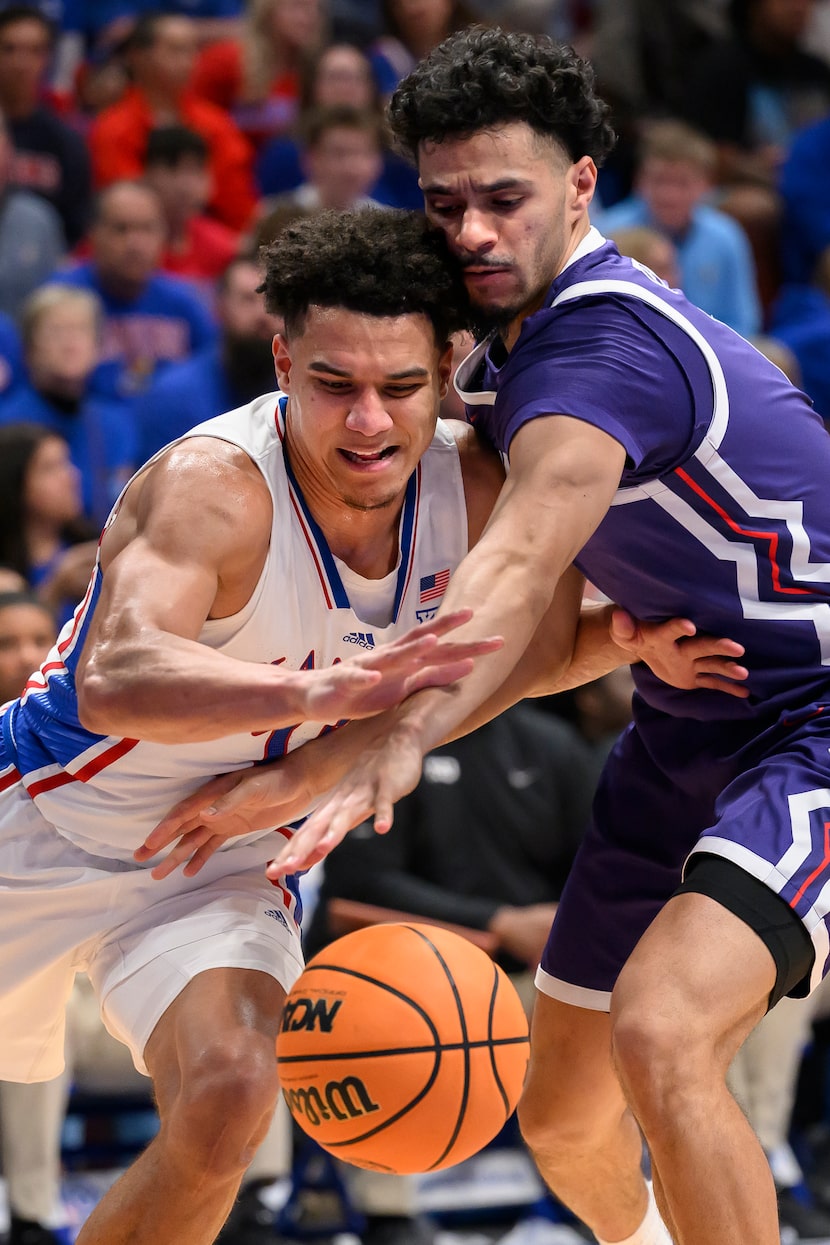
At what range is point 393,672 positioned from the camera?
11.3 ft

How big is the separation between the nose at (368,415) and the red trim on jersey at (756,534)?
27.3 inches

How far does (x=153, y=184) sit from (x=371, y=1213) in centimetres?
634

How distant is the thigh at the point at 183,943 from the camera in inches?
164

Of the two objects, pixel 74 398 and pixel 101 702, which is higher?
pixel 101 702

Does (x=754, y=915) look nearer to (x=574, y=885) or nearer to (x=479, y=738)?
(x=574, y=885)

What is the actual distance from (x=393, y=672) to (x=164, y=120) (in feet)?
27.4

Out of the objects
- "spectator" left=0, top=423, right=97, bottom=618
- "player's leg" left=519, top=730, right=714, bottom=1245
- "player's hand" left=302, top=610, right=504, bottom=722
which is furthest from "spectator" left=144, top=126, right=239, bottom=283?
"player's hand" left=302, top=610, right=504, bottom=722

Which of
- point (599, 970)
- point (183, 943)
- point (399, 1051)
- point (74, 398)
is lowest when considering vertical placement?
point (74, 398)

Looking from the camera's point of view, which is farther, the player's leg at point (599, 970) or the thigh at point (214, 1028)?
the player's leg at point (599, 970)

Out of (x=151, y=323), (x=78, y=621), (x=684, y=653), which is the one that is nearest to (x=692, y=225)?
(x=151, y=323)

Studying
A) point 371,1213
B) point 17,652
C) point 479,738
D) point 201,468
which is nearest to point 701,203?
point 479,738

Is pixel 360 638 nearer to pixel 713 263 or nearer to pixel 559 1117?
pixel 559 1117

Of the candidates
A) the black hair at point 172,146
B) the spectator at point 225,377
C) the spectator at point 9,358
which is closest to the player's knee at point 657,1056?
the spectator at point 225,377

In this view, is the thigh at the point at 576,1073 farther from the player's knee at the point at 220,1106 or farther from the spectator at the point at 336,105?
the spectator at the point at 336,105
